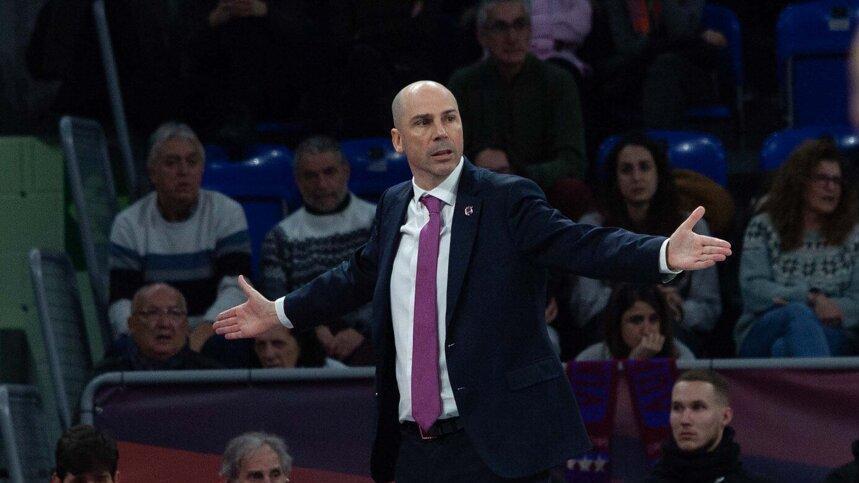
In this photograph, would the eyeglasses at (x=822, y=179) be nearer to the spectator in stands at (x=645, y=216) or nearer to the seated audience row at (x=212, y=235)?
the spectator in stands at (x=645, y=216)

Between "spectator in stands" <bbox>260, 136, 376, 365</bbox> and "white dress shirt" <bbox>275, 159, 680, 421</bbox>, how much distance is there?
2859mm

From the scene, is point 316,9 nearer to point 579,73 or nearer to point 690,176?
point 579,73

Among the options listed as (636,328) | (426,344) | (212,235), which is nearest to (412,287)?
(426,344)

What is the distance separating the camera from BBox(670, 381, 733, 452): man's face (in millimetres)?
5094

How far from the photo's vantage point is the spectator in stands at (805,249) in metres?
6.19

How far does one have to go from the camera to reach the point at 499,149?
6.95m

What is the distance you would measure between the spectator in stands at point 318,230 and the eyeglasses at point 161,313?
0.63m

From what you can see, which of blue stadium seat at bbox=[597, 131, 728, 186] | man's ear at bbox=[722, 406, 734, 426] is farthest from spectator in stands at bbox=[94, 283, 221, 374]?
blue stadium seat at bbox=[597, 131, 728, 186]

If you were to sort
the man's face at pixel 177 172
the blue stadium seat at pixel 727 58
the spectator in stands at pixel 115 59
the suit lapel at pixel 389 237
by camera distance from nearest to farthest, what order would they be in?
the suit lapel at pixel 389 237 → the man's face at pixel 177 172 → the spectator in stands at pixel 115 59 → the blue stadium seat at pixel 727 58

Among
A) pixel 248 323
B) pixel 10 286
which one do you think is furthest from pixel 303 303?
pixel 10 286

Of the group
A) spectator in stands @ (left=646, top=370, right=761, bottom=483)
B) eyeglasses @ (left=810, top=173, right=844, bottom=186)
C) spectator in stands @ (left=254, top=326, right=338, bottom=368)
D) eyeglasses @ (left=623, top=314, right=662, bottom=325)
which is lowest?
spectator in stands @ (left=646, top=370, right=761, bottom=483)

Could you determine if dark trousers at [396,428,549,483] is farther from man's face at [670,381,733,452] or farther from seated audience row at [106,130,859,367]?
seated audience row at [106,130,859,367]

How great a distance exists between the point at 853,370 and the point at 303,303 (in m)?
2.26

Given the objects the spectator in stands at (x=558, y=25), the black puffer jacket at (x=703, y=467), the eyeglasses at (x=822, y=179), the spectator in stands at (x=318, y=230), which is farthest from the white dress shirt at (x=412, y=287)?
the spectator in stands at (x=558, y=25)
